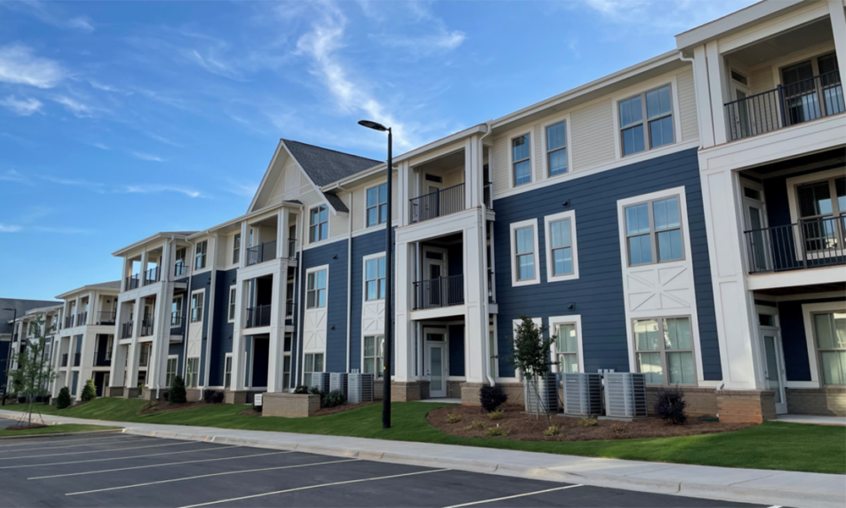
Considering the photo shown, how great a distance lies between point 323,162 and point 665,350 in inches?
835

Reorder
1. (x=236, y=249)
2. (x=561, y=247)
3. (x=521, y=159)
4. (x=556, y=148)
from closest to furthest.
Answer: (x=561, y=247) < (x=556, y=148) < (x=521, y=159) < (x=236, y=249)

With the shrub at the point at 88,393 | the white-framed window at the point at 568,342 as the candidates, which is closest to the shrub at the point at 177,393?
the shrub at the point at 88,393

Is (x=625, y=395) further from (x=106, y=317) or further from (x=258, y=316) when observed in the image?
(x=106, y=317)

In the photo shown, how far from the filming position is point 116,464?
563 inches

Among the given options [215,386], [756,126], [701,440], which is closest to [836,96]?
[756,126]

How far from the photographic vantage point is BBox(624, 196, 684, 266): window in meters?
17.2

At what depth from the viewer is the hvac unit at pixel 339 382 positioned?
25.9 metres

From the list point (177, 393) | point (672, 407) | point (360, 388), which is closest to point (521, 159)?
point (672, 407)

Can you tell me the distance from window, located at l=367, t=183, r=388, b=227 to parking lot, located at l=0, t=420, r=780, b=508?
1316 centimetres

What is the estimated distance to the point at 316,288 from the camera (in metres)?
30.1

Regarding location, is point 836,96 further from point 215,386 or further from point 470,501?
point 215,386

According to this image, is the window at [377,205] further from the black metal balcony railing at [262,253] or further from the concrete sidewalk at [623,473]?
the concrete sidewalk at [623,473]

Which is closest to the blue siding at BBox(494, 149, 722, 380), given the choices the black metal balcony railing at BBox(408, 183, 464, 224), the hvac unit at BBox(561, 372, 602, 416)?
the hvac unit at BBox(561, 372, 602, 416)

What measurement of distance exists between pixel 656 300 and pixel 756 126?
17.3 ft
